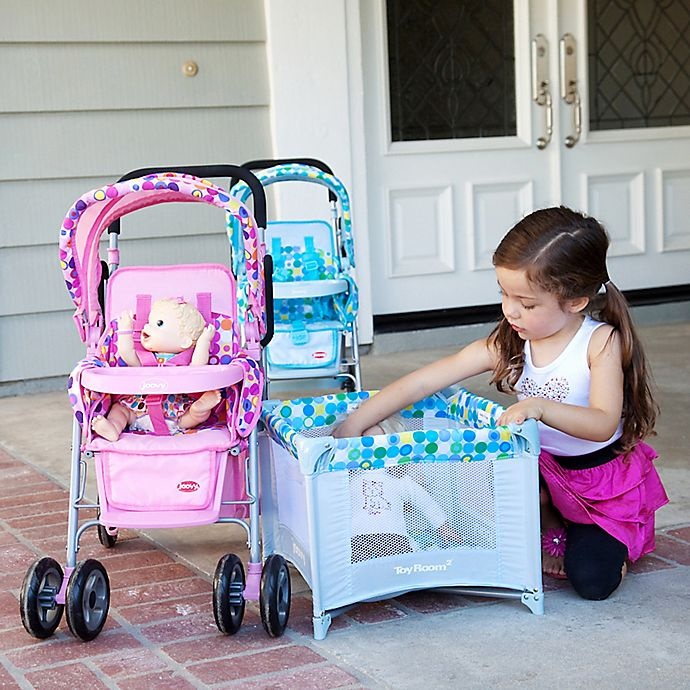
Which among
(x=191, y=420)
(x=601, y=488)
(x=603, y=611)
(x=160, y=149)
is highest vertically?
(x=160, y=149)

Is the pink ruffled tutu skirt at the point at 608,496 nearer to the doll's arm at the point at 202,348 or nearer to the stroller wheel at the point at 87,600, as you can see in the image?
the doll's arm at the point at 202,348

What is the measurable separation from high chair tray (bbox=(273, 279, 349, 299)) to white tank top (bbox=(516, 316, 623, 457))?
4.78ft

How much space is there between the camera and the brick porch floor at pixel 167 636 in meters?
2.24

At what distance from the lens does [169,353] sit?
2703 mm

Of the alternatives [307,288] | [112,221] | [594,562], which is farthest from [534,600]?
[307,288]

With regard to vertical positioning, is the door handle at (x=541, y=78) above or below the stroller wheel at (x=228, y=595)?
above

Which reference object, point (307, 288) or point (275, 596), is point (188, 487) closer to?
point (275, 596)

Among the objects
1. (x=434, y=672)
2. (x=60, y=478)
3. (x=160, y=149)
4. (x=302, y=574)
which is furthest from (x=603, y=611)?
(x=160, y=149)

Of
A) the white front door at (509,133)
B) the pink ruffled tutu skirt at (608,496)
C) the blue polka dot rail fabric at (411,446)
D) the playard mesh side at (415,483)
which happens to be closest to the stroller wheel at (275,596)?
the playard mesh side at (415,483)

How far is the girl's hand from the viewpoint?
7.97 ft

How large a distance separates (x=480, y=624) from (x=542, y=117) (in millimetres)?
4011

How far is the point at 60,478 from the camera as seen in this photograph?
381 centimetres

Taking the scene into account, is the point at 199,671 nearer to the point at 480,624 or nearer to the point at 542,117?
the point at 480,624

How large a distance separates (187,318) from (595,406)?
91cm
